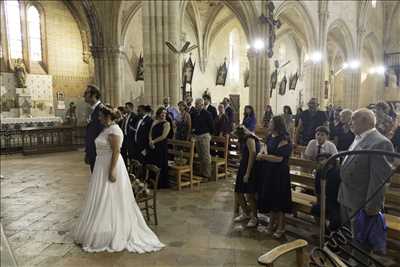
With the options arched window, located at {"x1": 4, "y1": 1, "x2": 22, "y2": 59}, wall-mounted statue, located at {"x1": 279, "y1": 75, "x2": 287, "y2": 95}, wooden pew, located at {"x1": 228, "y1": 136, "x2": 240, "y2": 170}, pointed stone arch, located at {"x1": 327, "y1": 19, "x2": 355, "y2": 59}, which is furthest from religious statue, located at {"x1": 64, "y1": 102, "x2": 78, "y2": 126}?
pointed stone arch, located at {"x1": 327, "y1": 19, "x2": 355, "y2": 59}

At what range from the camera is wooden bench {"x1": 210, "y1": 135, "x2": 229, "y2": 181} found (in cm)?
709

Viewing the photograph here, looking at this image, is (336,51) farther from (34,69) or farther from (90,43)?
(34,69)

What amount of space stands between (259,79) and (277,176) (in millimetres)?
11821

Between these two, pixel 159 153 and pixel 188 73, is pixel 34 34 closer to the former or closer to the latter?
pixel 188 73

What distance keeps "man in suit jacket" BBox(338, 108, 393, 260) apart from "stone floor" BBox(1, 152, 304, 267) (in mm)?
1074

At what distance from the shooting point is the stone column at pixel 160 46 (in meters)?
9.01

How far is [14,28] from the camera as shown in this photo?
15422mm

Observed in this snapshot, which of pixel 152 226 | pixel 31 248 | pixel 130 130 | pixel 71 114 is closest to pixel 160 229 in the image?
pixel 152 226

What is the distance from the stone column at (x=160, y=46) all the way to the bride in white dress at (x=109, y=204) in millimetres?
5570

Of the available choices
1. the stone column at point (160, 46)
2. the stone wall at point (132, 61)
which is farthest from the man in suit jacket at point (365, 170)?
the stone wall at point (132, 61)

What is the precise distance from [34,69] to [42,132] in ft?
18.6

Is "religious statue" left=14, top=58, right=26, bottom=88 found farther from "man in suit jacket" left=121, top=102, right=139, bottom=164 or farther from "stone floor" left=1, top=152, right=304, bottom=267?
"man in suit jacket" left=121, top=102, right=139, bottom=164

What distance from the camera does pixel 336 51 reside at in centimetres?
2934

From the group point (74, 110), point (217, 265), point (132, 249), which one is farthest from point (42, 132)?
point (217, 265)
